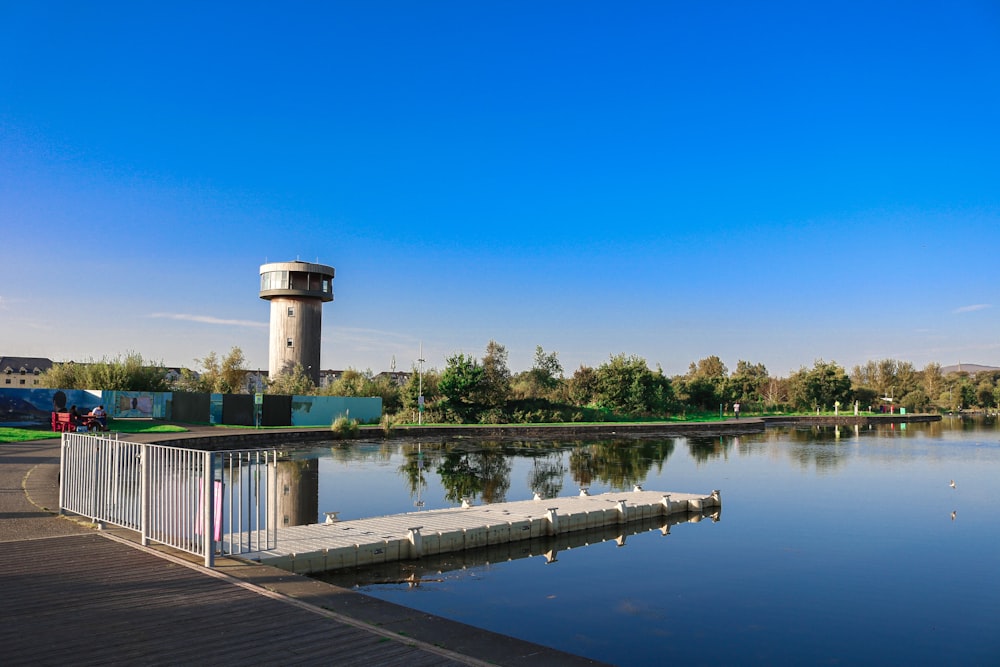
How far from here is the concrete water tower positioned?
147 feet

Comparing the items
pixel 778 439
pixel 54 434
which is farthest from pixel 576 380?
pixel 54 434

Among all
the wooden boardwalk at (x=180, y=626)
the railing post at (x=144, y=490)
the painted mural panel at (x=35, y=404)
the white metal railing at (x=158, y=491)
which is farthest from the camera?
the painted mural panel at (x=35, y=404)

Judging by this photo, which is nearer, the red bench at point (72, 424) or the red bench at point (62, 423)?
the red bench at point (72, 424)

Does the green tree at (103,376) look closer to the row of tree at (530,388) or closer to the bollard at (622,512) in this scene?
the row of tree at (530,388)

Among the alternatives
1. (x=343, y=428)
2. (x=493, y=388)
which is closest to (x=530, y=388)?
(x=493, y=388)

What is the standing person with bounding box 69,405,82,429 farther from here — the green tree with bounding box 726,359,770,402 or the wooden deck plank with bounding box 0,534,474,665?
the green tree with bounding box 726,359,770,402

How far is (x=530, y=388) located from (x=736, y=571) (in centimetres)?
4214

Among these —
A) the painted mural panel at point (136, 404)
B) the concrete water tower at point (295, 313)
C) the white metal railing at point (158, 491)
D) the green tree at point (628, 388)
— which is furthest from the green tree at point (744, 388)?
the white metal railing at point (158, 491)

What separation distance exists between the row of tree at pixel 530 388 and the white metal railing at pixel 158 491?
26.0 metres

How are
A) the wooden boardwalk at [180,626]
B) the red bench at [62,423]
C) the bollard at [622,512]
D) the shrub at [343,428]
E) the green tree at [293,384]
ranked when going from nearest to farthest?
the wooden boardwalk at [180,626] → the bollard at [622,512] → the red bench at [62,423] → the shrub at [343,428] → the green tree at [293,384]

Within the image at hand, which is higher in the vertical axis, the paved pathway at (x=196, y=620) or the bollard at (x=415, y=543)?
the paved pathway at (x=196, y=620)

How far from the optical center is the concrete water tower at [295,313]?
44812 millimetres

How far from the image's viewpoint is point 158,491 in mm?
7793

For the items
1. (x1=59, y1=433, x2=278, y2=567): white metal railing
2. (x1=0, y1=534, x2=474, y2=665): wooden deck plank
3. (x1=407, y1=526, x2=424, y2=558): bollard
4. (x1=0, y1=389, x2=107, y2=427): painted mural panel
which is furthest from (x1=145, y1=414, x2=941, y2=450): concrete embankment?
(x1=0, y1=534, x2=474, y2=665): wooden deck plank
